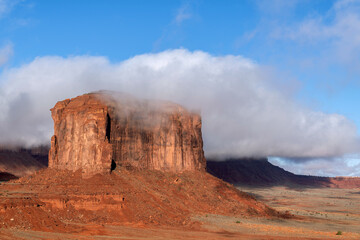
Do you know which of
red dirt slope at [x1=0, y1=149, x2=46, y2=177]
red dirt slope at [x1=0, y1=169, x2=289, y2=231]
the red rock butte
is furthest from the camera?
red dirt slope at [x1=0, y1=149, x2=46, y2=177]

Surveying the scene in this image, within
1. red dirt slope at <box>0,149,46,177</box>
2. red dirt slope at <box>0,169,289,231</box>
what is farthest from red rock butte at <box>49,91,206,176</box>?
red dirt slope at <box>0,149,46,177</box>

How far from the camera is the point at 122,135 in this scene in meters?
62.4

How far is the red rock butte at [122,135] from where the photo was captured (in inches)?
2250

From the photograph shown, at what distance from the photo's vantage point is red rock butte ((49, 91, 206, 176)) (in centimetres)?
5716

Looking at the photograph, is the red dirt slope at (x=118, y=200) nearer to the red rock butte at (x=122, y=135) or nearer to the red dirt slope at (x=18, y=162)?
the red rock butte at (x=122, y=135)

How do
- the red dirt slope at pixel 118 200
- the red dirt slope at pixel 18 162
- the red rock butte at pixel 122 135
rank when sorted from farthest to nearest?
the red dirt slope at pixel 18 162, the red rock butte at pixel 122 135, the red dirt slope at pixel 118 200

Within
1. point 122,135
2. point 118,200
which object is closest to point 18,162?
point 122,135

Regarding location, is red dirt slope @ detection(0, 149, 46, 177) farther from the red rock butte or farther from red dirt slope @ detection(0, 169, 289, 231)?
red dirt slope @ detection(0, 169, 289, 231)

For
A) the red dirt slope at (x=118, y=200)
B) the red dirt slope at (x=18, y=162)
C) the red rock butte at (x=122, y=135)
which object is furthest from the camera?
the red dirt slope at (x=18, y=162)

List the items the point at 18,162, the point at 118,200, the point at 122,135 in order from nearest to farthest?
the point at 118,200 → the point at 122,135 → the point at 18,162

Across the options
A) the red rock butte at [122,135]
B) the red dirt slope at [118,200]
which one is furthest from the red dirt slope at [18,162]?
the red dirt slope at [118,200]

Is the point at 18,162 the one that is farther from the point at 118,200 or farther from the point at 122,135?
the point at 118,200

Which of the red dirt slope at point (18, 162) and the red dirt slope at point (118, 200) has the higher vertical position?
the red dirt slope at point (18, 162)

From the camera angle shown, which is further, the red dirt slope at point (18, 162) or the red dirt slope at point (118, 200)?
the red dirt slope at point (18, 162)
